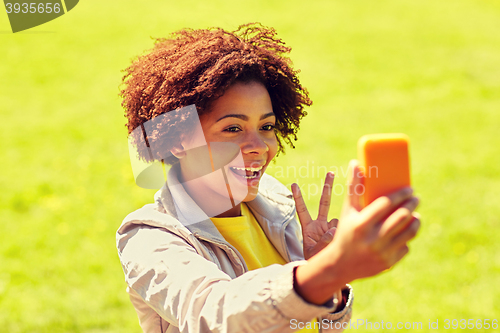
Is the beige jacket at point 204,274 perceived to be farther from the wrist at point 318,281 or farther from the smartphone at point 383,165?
the smartphone at point 383,165

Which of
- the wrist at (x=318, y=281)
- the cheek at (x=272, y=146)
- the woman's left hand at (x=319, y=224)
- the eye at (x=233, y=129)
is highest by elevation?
the eye at (x=233, y=129)

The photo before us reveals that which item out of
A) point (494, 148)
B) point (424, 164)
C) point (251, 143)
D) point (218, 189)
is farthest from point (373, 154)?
point (494, 148)

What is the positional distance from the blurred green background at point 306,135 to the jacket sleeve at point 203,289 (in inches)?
58.5

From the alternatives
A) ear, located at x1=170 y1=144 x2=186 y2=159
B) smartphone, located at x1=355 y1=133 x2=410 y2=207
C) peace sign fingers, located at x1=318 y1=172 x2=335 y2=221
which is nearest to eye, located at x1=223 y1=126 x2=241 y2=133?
ear, located at x1=170 y1=144 x2=186 y2=159

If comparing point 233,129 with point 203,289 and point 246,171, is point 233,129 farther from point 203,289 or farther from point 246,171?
point 203,289

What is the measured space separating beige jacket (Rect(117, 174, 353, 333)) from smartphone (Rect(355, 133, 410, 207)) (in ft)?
0.82

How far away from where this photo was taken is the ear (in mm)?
1891

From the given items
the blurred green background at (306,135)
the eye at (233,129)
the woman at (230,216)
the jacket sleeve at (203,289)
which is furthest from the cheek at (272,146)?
the blurred green background at (306,135)

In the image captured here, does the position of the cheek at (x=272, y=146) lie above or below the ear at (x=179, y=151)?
below

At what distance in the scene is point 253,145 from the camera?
67.5 inches

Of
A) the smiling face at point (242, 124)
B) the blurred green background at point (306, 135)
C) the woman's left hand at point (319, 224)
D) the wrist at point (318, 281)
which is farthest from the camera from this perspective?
the blurred green background at point (306, 135)

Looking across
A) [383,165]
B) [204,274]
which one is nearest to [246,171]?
[204,274]

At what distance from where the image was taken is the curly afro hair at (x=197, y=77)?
1740 mm

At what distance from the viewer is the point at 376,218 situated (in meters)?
0.99
